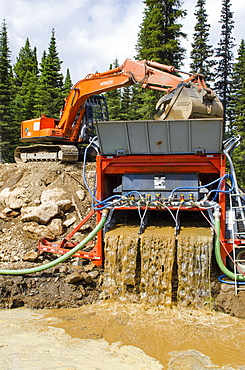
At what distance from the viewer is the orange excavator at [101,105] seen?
7980 mm

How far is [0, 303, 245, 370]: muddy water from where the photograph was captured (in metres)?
5.20

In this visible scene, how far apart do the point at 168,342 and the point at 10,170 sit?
9123 millimetres

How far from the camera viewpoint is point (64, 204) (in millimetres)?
10234

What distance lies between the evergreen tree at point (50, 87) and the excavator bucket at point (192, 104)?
25379mm

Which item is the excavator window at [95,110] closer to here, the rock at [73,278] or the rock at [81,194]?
the rock at [81,194]

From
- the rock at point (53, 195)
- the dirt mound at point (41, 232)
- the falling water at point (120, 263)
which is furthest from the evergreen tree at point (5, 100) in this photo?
the falling water at point (120, 263)

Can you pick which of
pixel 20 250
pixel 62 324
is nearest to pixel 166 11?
pixel 20 250

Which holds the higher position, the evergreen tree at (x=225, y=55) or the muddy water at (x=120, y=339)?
the evergreen tree at (x=225, y=55)

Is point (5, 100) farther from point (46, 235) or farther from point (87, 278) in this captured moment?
point (87, 278)

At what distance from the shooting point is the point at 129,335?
6.10m

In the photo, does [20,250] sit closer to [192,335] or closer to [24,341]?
[24,341]

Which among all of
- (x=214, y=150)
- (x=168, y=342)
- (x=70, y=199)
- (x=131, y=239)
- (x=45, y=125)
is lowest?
(x=168, y=342)

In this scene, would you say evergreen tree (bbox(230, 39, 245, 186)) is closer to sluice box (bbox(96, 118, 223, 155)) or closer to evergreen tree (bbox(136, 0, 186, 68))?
evergreen tree (bbox(136, 0, 186, 68))

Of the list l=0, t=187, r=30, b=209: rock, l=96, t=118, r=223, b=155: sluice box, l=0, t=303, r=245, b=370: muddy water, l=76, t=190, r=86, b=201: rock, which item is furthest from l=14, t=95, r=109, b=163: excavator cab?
l=0, t=303, r=245, b=370: muddy water
